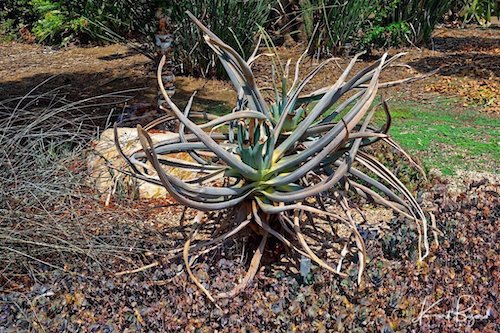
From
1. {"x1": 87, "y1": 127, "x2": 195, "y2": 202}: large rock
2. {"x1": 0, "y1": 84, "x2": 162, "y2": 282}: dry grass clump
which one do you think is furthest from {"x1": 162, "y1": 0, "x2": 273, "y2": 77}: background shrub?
{"x1": 0, "y1": 84, "x2": 162, "y2": 282}: dry grass clump

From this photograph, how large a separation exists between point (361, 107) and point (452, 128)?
163 inches

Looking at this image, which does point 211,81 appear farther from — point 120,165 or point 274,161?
point 274,161

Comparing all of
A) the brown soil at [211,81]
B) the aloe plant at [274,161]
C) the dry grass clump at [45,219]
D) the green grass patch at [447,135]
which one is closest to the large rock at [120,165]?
the dry grass clump at [45,219]

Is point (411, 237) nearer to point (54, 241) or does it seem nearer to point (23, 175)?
point (54, 241)

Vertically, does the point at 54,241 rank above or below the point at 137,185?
above

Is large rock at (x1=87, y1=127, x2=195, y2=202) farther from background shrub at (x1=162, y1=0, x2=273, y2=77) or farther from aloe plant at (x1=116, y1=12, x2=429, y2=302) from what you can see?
background shrub at (x1=162, y1=0, x2=273, y2=77)

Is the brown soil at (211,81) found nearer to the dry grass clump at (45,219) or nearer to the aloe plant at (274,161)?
the dry grass clump at (45,219)

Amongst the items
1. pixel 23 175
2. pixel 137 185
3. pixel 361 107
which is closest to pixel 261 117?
pixel 361 107

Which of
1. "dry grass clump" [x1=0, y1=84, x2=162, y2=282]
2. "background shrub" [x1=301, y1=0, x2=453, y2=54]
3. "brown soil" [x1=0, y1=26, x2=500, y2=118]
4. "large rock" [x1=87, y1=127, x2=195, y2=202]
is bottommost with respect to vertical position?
"brown soil" [x1=0, y1=26, x2=500, y2=118]

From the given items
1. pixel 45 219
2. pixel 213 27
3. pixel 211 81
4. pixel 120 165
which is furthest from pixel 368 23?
pixel 45 219

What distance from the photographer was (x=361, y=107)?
9.80 feet

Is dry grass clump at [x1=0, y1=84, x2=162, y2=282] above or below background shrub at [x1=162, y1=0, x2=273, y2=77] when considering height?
above

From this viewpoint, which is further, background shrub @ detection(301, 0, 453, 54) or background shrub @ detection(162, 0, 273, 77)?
background shrub @ detection(301, 0, 453, 54)

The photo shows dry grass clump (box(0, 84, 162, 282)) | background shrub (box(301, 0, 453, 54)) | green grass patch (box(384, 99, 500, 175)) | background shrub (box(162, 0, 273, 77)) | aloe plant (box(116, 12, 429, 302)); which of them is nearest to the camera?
aloe plant (box(116, 12, 429, 302))
